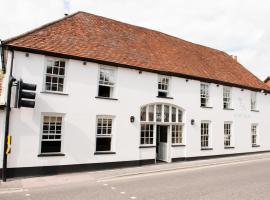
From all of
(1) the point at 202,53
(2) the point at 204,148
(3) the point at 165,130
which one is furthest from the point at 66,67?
(1) the point at 202,53

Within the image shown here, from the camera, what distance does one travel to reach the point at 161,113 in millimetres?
15102

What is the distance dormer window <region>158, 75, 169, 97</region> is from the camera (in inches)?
607

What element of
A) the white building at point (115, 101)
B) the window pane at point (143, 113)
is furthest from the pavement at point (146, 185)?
the window pane at point (143, 113)

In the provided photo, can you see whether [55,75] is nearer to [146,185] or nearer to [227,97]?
[146,185]

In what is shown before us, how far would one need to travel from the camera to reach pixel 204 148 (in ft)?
55.7

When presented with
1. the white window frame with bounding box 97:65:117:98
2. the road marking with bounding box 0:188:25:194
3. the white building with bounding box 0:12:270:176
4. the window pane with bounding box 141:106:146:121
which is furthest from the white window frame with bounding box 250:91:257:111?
the road marking with bounding box 0:188:25:194

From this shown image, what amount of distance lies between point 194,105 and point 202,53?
6.89 m

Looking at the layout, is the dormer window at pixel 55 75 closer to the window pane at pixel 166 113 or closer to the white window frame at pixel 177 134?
the window pane at pixel 166 113

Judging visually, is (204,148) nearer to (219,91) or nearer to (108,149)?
(219,91)

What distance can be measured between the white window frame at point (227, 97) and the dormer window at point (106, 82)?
33.0 ft

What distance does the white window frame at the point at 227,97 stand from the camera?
18859 mm

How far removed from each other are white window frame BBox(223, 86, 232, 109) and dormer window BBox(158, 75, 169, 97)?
5944 millimetres

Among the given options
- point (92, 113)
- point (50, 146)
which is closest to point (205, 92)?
point (92, 113)

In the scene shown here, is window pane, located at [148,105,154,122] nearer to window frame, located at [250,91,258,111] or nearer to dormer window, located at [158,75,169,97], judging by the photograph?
dormer window, located at [158,75,169,97]
